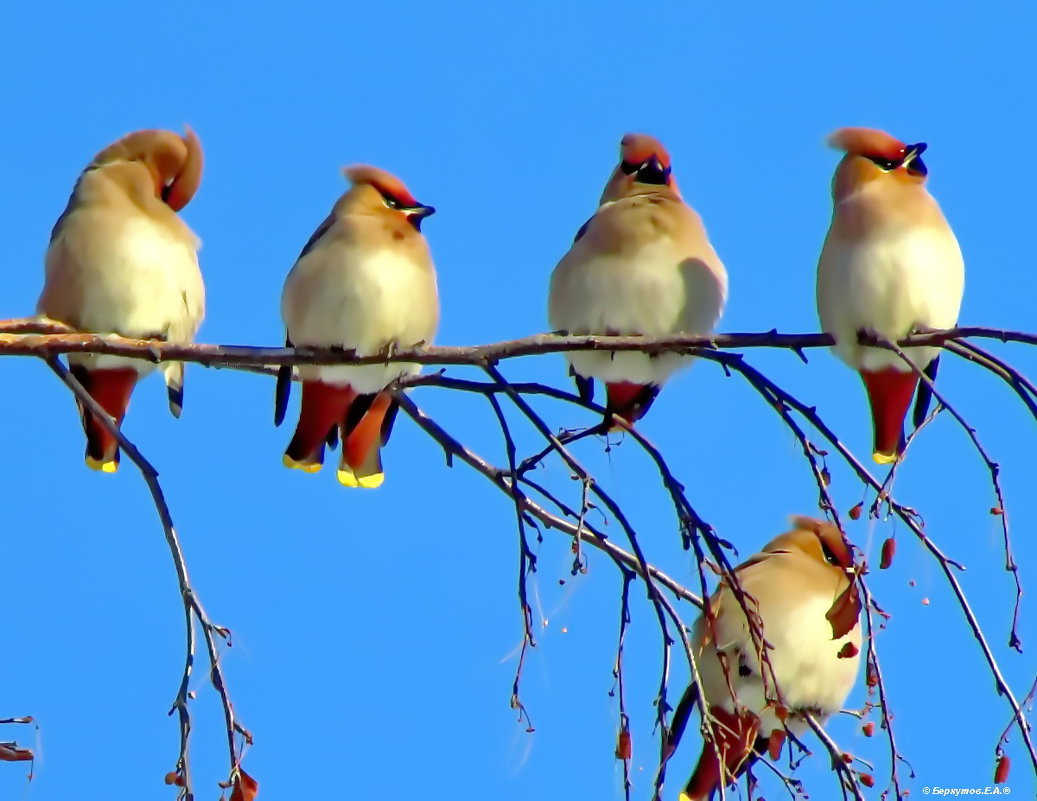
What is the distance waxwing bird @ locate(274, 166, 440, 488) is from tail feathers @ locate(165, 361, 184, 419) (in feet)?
0.95

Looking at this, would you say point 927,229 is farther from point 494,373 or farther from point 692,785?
point 692,785

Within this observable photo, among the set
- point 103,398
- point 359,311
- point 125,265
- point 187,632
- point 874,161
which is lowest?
point 187,632

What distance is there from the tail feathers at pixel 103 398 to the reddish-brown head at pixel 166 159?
53 cm

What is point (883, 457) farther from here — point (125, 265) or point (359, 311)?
point (125, 265)

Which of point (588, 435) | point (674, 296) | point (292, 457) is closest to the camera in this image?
point (588, 435)

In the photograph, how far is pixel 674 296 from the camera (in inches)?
189

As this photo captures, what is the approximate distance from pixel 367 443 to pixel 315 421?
0.74ft

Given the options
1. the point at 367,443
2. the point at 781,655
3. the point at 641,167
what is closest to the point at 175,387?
the point at 367,443

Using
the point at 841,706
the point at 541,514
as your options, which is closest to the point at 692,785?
the point at 841,706

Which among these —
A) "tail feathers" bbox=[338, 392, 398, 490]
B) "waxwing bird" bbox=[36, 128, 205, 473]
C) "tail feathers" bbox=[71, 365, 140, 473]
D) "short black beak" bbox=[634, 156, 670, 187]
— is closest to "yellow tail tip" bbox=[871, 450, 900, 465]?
"short black beak" bbox=[634, 156, 670, 187]

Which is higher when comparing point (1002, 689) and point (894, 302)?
point (894, 302)

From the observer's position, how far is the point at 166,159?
5211 mm

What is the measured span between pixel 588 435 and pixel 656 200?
39.9 inches

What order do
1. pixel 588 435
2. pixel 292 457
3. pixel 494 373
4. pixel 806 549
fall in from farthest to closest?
pixel 806 549
pixel 292 457
pixel 588 435
pixel 494 373
